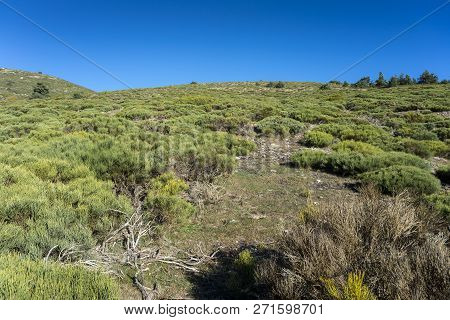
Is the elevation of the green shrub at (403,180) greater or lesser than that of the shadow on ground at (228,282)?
greater

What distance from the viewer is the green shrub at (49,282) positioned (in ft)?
9.76

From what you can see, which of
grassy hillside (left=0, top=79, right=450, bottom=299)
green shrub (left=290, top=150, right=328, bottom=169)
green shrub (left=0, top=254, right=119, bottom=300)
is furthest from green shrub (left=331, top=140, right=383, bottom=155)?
green shrub (left=0, top=254, right=119, bottom=300)

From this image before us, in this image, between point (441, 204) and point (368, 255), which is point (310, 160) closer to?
point (441, 204)

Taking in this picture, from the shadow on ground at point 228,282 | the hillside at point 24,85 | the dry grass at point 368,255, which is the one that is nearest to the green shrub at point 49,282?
the shadow on ground at point 228,282

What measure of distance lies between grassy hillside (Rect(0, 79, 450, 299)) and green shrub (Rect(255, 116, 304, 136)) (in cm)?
254

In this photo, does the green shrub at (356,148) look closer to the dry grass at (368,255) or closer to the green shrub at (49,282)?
the dry grass at (368,255)

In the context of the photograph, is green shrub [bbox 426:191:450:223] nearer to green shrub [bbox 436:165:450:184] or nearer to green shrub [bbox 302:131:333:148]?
green shrub [bbox 436:165:450:184]

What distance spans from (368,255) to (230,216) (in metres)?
3.50

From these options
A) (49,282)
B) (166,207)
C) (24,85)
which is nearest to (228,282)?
(49,282)

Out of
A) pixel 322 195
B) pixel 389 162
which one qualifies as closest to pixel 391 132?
pixel 389 162

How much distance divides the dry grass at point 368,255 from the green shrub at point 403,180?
3.28 m

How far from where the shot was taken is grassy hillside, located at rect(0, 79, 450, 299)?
3658 mm

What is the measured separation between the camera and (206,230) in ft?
20.7

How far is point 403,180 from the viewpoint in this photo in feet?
26.6
